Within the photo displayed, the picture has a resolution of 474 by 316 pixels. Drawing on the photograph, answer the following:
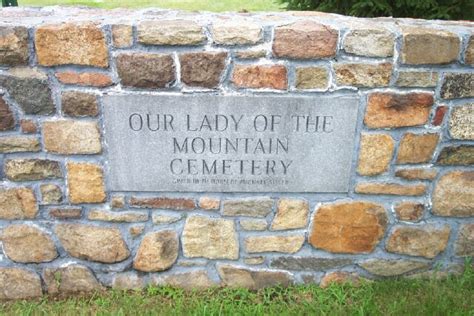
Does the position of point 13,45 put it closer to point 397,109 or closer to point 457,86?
point 397,109

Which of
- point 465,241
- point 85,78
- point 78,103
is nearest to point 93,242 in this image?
point 78,103

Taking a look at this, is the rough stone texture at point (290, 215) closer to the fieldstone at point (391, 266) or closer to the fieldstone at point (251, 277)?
the fieldstone at point (251, 277)

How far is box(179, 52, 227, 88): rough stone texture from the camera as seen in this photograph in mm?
2047

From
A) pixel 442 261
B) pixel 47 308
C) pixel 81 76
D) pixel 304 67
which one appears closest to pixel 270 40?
pixel 304 67

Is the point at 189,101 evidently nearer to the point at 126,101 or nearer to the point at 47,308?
the point at 126,101

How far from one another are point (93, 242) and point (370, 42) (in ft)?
5.60

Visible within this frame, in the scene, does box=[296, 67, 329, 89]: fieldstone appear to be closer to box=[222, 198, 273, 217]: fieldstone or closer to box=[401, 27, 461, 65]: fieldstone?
box=[401, 27, 461, 65]: fieldstone

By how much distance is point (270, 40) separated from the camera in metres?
2.04

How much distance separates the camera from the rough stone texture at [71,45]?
1.99 meters

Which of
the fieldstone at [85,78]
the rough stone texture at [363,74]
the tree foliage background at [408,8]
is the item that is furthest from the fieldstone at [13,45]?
the tree foliage background at [408,8]

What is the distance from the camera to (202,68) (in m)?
2.07

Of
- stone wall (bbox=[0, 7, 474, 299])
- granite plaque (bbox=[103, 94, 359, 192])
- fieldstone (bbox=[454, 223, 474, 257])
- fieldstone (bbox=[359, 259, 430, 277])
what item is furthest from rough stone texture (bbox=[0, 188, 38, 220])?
fieldstone (bbox=[454, 223, 474, 257])

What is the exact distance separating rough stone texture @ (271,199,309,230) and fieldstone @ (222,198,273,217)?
0.06m

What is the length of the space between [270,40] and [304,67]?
20cm
